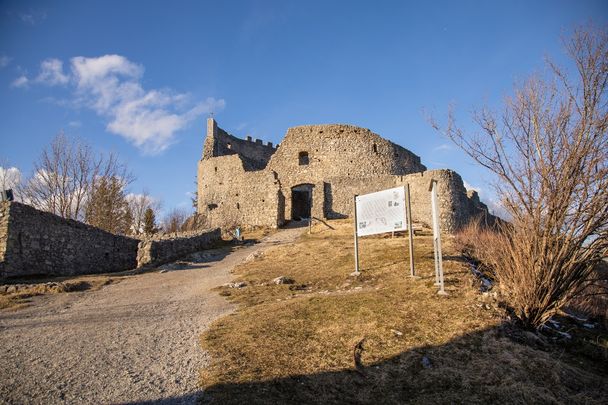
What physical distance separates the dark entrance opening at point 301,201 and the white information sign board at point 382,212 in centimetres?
1834

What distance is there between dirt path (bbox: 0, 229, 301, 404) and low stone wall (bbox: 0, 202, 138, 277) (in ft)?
12.1

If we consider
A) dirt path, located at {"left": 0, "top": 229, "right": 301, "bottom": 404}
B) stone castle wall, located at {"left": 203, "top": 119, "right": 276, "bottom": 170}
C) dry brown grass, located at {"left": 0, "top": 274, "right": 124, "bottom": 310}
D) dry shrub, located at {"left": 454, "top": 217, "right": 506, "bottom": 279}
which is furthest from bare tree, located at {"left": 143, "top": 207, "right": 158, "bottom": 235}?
dry shrub, located at {"left": 454, "top": 217, "right": 506, "bottom": 279}

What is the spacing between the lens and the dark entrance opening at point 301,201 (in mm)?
27922

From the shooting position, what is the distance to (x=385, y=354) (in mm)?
4582

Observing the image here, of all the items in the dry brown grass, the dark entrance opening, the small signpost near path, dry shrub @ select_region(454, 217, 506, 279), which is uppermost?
the dark entrance opening

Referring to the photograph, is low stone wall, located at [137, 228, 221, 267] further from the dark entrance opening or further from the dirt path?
the dark entrance opening

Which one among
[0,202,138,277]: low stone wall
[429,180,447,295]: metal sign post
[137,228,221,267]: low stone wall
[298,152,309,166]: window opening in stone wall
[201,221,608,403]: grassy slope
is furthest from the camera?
[298,152,309,166]: window opening in stone wall

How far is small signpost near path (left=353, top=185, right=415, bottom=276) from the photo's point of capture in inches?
320

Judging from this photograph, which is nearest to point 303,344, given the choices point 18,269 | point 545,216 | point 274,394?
point 274,394

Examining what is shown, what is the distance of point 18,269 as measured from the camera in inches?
441

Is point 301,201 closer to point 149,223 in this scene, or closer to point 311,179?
point 311,179

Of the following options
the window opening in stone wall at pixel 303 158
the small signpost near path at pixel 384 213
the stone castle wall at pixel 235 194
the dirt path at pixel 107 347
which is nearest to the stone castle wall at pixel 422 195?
the stone castle wall at pixel 235 194

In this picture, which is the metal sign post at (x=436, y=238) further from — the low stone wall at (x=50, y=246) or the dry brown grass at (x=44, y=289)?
the low stone wall at (x=50, y=246)

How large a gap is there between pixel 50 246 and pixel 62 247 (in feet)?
1.46
